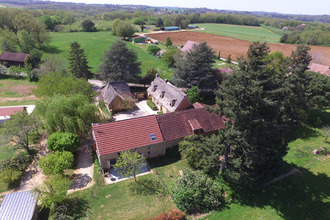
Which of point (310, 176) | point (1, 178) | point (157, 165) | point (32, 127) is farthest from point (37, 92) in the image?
point (310, 176)

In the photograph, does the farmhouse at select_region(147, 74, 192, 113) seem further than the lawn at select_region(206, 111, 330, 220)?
Yes

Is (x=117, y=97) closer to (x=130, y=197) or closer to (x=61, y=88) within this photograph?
(x=61, y=88)

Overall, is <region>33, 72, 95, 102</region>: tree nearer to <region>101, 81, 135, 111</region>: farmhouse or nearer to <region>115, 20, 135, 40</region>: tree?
<region>101, 81, 135, 111</region>: farmhouse

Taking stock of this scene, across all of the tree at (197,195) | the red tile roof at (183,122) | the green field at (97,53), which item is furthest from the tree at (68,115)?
the green field at (97,53)

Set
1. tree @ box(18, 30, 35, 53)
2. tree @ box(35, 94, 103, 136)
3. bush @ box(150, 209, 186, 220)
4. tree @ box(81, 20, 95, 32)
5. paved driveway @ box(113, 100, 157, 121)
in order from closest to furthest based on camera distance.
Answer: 1. bush @ box(150, 209, 186, 220)
2. tree @ box(35, 94, 103, 136)
3. paved driveway @ box(113, 100, 157, 121)
4. tree @ box(18, 30, 35, 53)
5. tree @ box(81, 20, 95, 32)

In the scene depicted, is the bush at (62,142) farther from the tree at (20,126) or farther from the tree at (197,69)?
the tree at (197,69)

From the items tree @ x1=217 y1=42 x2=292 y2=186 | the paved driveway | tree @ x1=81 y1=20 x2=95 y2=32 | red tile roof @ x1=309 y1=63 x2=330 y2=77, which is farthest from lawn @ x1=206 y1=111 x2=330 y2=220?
tree @ x1=81 y1=20 x2=95 y2=32
